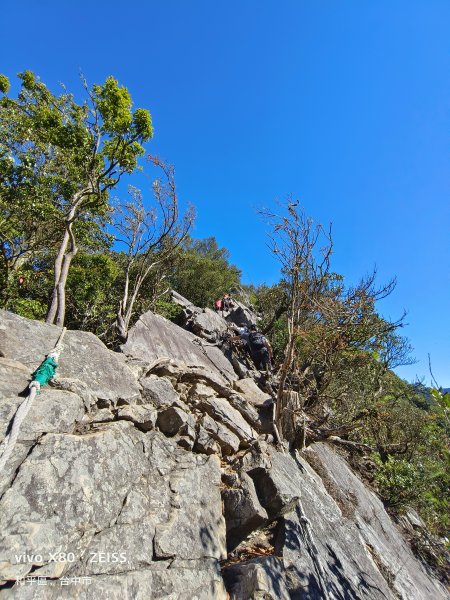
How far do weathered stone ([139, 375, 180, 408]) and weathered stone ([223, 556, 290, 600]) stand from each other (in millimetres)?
2514

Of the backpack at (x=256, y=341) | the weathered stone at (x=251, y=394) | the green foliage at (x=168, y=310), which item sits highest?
the backpack at (x=256, y=341)

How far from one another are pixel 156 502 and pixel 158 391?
1967 millimetres

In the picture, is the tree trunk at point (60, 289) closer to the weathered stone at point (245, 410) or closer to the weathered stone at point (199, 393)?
the weathered stone at point (199, 393)

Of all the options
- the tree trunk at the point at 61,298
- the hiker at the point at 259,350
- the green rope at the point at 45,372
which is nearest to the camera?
the green rope at the point at 45,372

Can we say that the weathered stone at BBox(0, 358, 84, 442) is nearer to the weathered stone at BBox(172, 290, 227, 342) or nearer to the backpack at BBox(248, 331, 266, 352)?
the weathered stone at BBox(172, 290, 227, 342)

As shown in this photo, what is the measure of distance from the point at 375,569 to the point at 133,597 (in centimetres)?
494

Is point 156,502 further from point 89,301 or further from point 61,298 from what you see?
point 89,301

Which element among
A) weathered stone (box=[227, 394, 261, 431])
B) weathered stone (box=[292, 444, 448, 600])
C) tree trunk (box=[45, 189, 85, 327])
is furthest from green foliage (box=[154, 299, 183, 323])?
weathered stone (box=[292, 444, 448, 600])

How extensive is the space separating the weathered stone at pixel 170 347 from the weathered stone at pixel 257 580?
4130 millimetres

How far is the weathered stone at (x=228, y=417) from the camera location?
582 centimetres

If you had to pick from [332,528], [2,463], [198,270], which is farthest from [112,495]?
[198,270]

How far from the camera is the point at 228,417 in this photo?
19.5ft

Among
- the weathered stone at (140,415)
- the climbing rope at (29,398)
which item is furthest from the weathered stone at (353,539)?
the climbing rope at (29,398)

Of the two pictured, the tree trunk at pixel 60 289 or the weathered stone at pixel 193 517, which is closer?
the weathered stone at pixel 193 517
